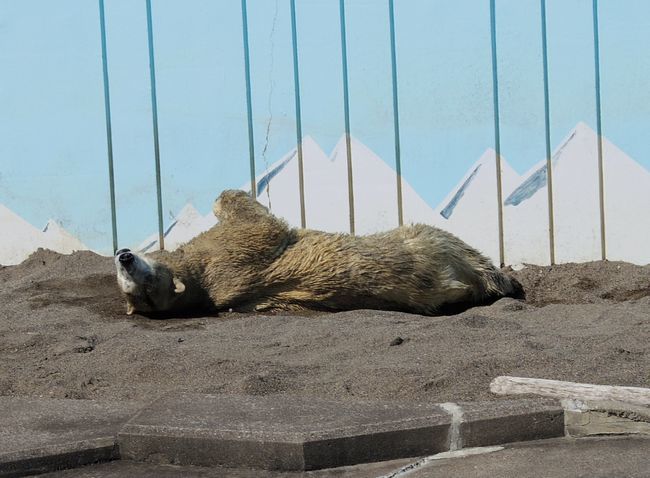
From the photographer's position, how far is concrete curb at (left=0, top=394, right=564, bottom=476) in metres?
3.21

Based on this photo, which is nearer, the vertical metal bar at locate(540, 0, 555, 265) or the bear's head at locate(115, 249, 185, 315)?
the bear's head at locate(115, 249, 185, 315)

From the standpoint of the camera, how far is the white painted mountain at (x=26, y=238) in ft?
27.5

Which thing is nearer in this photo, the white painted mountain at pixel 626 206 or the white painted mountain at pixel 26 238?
the white painted mountain at pixel 626 206

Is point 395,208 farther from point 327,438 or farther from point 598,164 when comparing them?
point 327,438

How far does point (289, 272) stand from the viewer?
267 inches

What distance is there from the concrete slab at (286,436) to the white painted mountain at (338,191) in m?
4.71

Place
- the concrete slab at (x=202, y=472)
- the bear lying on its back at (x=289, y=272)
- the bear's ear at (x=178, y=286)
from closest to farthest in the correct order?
1. the concrete slab at (x=202, y=472)
2. the bear's ear at (x=178, y=286)
3. the bear lying on its back at (x=289, y=272)

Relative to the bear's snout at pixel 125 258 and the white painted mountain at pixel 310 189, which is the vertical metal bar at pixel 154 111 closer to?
the white painted mountain at pixel 310 189

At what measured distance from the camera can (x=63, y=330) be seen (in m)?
5.69

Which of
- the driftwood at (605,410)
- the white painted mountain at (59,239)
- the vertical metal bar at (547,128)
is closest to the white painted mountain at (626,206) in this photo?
the vertical metal bar at (547,128)

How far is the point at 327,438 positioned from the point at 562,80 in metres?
5.61

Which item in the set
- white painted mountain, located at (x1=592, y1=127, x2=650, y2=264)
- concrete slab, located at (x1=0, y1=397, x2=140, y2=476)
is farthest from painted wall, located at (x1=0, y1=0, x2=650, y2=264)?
concrete slab, located at (x1=0, y1=397, x2=140, y2=476)

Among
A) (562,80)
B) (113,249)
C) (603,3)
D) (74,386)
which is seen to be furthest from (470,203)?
(74,386)

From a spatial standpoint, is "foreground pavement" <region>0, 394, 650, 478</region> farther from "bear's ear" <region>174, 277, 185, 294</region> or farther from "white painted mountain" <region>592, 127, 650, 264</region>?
"white painted mountain" <region>592, 127, 650, 264</region>
